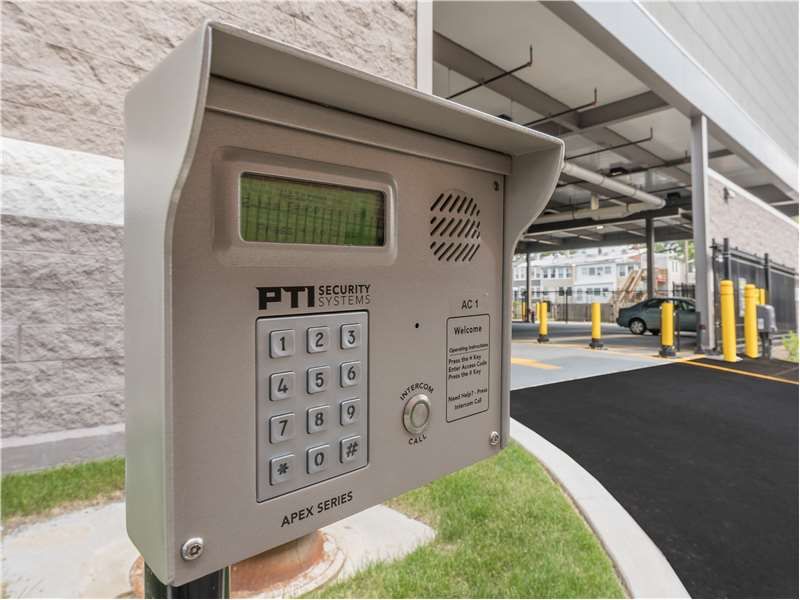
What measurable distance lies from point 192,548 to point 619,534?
6.53ft

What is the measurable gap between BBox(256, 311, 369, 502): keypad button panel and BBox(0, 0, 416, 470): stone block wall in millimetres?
2158

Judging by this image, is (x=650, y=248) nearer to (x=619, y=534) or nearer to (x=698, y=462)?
(x=698, y=462)

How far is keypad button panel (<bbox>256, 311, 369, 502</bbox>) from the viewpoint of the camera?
70 cm

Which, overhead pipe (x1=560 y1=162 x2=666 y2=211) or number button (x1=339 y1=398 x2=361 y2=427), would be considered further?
overhead pipe (x1=560 y1=162 x2=666 y2=211)

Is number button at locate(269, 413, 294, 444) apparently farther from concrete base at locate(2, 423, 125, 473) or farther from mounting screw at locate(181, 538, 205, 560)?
concrete base at locate(2, 423, 125, 473)

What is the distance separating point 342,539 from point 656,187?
737 inches

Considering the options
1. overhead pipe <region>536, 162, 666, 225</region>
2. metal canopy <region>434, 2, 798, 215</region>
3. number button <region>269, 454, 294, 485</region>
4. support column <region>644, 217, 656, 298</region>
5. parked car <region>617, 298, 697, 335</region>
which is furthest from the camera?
support column <region>644, 217, 656, 298</region>

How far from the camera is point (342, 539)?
1.97m

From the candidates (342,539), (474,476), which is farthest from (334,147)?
(474,476)

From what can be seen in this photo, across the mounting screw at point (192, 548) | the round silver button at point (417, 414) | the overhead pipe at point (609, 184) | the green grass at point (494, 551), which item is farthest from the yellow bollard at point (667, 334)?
the mounting screw at point (192, 548)

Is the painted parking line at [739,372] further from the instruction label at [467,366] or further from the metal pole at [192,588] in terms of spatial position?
the metal pole at [192,588]

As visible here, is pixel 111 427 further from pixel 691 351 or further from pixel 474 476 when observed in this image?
pixel 691 351

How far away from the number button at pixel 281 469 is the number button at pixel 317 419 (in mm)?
52

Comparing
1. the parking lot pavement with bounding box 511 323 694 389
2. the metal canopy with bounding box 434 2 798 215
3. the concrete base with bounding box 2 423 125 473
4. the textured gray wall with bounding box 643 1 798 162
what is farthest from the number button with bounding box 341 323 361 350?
the textured gray wall with bounding box 643 1 798 162
